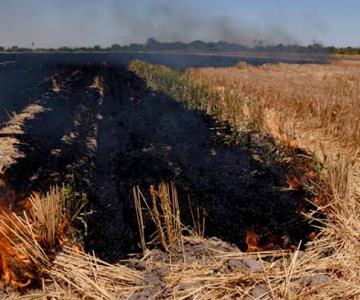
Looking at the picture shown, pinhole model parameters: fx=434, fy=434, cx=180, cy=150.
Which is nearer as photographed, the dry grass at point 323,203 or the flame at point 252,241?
the dry grass at point 323,203

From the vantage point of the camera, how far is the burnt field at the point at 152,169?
6.31 metres

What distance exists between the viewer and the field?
14.9 feet

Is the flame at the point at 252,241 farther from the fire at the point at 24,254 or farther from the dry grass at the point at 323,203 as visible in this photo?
the fire at the point at 24,254

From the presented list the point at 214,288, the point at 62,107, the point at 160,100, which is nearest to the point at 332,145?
the point at 214,288

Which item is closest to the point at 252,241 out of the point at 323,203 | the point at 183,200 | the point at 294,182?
the point at 323,203

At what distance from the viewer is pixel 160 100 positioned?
16.0 metres

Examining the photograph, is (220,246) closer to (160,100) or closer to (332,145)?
(332,145)

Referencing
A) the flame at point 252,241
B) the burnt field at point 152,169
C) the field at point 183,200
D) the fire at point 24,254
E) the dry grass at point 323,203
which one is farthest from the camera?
the burnt field at point 152,169

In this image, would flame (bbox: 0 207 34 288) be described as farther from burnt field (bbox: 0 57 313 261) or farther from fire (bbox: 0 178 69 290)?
burnt field (bbox: 0 57 313 261)

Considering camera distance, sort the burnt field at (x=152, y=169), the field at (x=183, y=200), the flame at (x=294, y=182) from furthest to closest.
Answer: the flame at (x=294, y=182), the burnt field at (x=152, y=169), the field at (x=183, y=200)

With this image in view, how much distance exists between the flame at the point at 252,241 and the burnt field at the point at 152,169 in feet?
0.09

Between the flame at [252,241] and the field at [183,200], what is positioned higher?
the field at [183,200]

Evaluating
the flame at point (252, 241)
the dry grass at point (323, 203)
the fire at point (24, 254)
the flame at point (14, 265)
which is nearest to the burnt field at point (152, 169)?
the flame at point (252, 241)

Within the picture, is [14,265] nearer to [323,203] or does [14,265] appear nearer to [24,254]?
[24,254]
